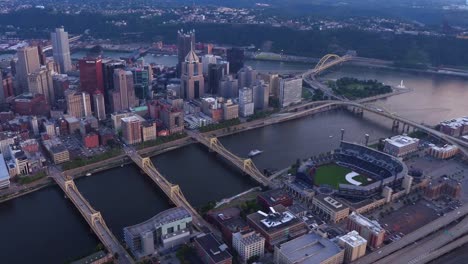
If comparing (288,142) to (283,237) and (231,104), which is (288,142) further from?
(283,237)

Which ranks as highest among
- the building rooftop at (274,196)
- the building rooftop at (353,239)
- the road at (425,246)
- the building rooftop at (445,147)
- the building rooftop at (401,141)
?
the building rooftop at (401,141)

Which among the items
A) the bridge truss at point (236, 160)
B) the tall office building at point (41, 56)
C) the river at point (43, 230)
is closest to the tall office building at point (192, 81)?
the bridge truss at point (236, 160)

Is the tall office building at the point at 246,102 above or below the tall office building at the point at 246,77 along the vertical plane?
below

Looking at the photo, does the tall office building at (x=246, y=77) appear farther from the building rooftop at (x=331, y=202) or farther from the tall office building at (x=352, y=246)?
the tall office building at (x=352, y=246)

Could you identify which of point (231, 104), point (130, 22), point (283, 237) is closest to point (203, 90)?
point (231, 104)

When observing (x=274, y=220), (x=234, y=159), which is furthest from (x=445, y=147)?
(x=274, y=220)

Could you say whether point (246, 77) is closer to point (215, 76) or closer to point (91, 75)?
point (215, 76)

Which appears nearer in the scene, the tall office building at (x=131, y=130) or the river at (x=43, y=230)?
the river at (x=43, y=230)
